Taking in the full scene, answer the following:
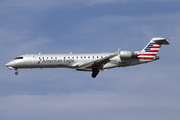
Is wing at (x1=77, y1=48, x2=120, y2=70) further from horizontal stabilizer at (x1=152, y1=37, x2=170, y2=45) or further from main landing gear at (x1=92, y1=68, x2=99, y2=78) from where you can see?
horizontal stabilizer at (x1=152, y1=37, x2=170, y2=45)

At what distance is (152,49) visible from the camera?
137 ft

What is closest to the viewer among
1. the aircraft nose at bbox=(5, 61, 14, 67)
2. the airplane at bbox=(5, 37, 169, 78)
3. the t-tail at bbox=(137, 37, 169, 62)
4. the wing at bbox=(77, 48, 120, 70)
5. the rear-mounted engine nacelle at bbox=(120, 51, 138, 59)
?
the wing at bbox=(77, 48, 120, 70)

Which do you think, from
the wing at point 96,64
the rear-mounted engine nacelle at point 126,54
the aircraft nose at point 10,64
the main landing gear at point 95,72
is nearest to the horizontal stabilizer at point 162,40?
the rear-mounted engine nacelle at point 126,54

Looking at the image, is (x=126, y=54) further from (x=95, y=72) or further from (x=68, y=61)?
(x=68, y=61)

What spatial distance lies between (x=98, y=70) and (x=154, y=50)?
784cm

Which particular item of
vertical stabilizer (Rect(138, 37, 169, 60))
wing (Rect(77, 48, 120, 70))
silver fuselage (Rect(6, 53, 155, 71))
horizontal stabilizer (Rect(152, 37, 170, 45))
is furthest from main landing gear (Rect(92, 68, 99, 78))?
horizontal stabilizer (Rect(152, 37, 170, 45))

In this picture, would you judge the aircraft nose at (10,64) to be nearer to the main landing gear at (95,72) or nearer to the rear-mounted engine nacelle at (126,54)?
the main landing gear at (95,72)

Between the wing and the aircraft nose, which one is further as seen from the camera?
the aircraft nose

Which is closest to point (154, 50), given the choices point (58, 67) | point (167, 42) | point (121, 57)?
point (167, 42)

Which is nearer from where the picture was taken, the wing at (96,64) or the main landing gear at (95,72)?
the wing at (96,64)

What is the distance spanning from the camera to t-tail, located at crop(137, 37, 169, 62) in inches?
1626

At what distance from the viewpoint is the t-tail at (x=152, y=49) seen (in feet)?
136

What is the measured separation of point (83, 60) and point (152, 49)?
9.19m

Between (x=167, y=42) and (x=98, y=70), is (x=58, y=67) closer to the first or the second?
(x=98, y=70)
